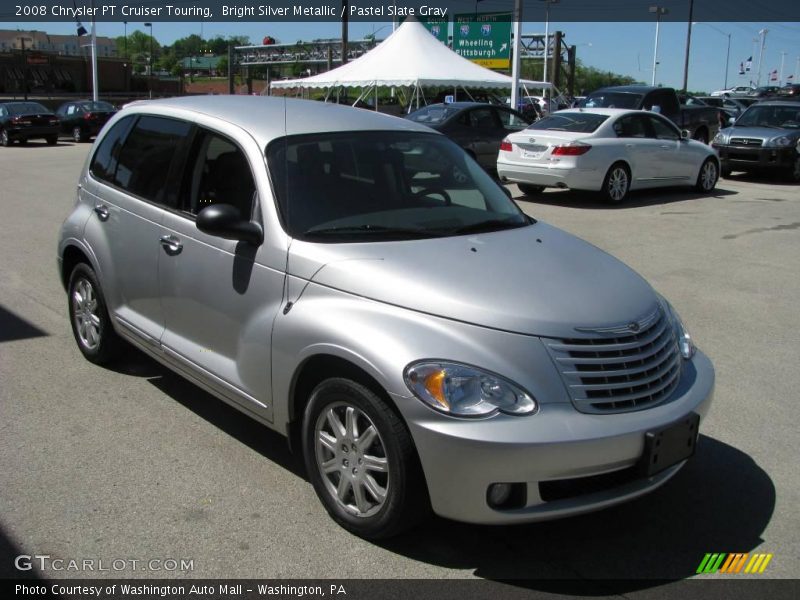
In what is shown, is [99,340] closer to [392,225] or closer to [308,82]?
[392,225]

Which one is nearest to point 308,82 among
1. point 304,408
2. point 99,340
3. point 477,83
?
point 477,83

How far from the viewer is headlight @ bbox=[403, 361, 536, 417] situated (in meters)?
3.04

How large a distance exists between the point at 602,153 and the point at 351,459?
1075 centimetres

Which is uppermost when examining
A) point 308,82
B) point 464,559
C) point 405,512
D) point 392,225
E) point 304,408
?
point 308,82

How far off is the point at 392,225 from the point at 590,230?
7733 mm

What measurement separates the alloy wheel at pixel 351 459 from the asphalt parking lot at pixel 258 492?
189 millimetres

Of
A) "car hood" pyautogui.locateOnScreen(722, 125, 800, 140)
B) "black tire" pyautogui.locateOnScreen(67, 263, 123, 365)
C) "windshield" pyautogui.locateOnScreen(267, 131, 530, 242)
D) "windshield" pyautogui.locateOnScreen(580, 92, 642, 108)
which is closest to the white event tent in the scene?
"windshield" pyautogui.locateOnScreen(580, 92, 642, 108)

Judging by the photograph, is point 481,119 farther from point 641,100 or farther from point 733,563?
point 733,563

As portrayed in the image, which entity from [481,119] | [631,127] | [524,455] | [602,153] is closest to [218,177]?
[524,455]

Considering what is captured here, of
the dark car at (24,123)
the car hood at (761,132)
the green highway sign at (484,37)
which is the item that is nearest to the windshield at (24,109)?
the dark car at (24,123)

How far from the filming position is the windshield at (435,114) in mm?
16688

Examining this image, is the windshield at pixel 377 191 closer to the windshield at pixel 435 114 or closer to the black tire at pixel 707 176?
the black tire at pixel 707 176

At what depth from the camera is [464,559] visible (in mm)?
3346

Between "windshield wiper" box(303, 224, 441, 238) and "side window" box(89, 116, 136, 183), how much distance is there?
211 centimetres
